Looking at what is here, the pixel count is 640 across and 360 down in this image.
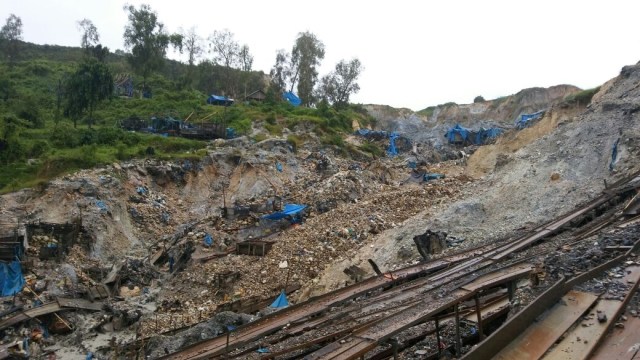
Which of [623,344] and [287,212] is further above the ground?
[623,344]

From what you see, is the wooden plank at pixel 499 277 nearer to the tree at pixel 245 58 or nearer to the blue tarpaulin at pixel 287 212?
the blue tarpaulin at pixel 287 212

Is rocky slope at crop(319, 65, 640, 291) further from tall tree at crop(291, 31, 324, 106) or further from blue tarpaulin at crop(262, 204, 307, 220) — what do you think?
tall tree at crop(291, 31, 324, 106)

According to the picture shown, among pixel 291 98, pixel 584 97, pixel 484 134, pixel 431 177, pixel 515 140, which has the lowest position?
pixel 431 177

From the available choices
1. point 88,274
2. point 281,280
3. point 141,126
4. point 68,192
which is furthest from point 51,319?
point 141,126

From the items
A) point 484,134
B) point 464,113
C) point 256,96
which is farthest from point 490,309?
point 464,113

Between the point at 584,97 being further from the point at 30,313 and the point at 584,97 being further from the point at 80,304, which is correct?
the point at 30,313

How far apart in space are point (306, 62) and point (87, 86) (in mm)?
20152

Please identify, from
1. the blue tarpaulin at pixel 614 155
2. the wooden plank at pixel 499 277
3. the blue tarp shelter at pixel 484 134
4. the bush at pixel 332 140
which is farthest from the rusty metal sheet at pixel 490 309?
the blue tarp shelter at pixel 484 134

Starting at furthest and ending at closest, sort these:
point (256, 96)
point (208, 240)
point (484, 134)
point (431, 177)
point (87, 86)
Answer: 1. point (256, 96)
2. point (484, 134)
3. point (87, 86)
4. point (431, 177)
5. point (208, 240)

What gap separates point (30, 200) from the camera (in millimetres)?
18484

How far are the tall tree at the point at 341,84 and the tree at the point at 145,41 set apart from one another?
1413 centimetres

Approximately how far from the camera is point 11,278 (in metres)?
13.8

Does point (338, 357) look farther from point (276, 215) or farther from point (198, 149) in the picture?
point (198, 149)

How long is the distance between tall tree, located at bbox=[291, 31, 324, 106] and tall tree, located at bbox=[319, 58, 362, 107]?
5.68ft
